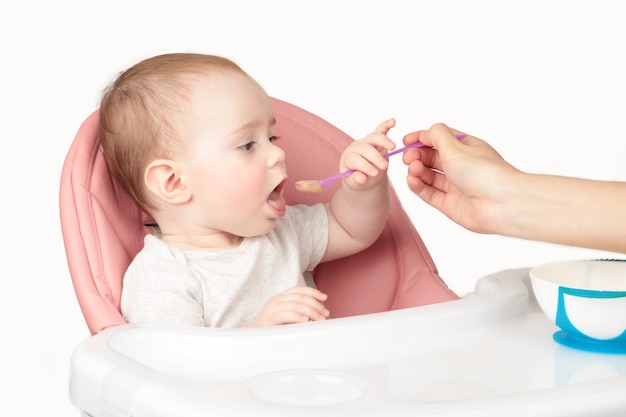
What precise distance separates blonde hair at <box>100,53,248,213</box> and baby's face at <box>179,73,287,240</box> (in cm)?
3

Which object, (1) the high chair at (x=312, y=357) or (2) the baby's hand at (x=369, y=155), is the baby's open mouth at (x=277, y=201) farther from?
(1) the high chair at (x=312, y=357)

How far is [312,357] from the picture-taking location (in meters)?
1.22

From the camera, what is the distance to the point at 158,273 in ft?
4.89

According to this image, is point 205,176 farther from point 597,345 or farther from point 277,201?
point 597,345

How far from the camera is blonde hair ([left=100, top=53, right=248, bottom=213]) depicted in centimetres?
152

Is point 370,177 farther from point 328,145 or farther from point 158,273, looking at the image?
point 158,273

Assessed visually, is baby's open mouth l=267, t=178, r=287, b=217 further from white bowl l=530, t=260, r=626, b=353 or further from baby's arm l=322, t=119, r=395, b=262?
white bowl l=530, t=260, r=626, b=353

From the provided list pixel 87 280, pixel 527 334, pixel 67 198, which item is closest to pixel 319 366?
pixel 527 334

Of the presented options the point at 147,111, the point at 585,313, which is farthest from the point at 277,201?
the point at 585,313

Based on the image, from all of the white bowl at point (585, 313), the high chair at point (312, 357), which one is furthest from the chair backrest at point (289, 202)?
the white bowl at point (585, 313)

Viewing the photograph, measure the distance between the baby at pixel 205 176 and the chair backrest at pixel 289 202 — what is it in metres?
0.03

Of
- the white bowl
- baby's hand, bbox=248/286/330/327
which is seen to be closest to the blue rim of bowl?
the white bowl

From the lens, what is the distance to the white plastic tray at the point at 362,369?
3.42 feet

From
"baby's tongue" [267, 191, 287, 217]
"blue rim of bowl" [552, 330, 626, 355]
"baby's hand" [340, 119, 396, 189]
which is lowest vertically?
"blue rim of bowl" [552, 330, 626, 355]
